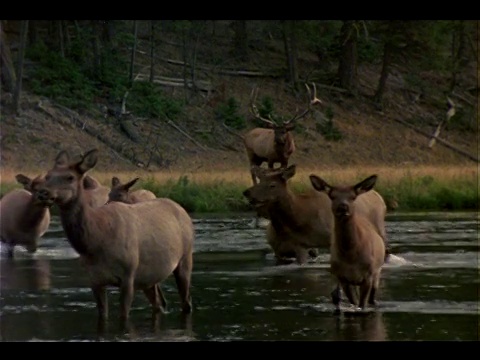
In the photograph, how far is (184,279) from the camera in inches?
567

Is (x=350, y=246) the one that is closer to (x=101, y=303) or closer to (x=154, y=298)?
(x=154, y=298)

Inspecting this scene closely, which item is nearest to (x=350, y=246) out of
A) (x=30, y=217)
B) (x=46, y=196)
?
(x=46, y=196)

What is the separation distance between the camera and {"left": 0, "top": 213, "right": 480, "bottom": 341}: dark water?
43.1ft

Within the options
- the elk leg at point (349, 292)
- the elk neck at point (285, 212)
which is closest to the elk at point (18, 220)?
the elk neck at point (285, 212)

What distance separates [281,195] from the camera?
62.0 ft

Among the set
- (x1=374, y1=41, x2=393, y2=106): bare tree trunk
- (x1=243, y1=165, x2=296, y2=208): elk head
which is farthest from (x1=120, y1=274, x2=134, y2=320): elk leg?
(x1=374, y1=41, x2=393, y2=106): bare tree trunk

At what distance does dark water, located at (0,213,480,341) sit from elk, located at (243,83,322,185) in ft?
22.6

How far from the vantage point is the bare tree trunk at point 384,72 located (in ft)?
194

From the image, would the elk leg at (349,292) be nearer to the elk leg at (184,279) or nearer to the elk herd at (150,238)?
the elk herd at (150,238)

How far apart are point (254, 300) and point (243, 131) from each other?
3865cm

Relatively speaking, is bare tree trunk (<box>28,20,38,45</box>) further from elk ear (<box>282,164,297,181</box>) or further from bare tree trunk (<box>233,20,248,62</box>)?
elk ear (<box>282,164,297,181</box>)

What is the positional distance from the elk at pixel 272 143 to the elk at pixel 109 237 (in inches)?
585

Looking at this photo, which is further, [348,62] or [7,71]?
[348,62]
